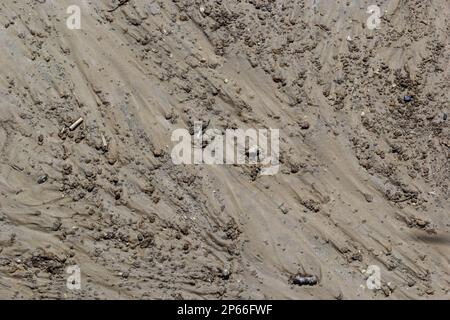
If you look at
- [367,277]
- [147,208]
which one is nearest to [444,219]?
[367,277]

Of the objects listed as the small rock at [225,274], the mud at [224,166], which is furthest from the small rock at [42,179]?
the small rock at [225,274]

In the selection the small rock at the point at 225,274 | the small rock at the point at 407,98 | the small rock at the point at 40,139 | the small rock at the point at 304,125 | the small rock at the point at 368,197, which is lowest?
the small rock at the point at 225,274

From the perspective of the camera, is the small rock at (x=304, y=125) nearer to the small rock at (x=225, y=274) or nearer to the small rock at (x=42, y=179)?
the small rock at (x=225, y=274)

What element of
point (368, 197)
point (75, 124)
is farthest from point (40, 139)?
point (368, 197)

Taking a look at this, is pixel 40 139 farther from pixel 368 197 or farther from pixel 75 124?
pixel 368 197

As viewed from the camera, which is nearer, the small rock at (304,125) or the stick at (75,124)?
the stick at (75,124)

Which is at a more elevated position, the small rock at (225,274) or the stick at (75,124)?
the stick at (75,124)

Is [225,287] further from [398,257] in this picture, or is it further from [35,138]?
[35,138]
